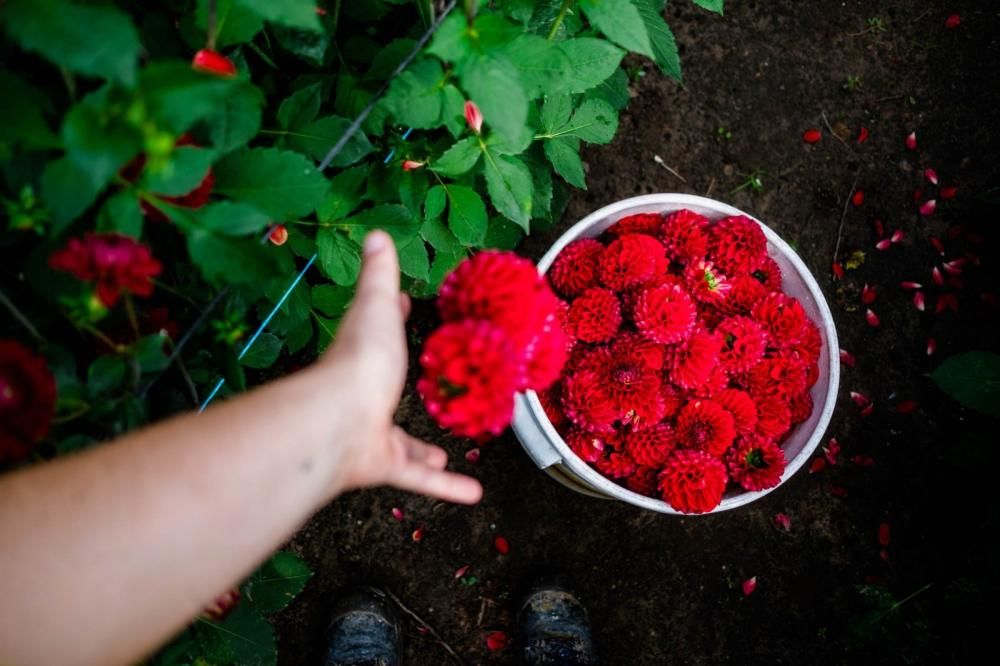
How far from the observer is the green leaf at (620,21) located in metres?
0.91

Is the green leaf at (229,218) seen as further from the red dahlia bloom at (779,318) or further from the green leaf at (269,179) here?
the red dahlia bloom at (779,318)

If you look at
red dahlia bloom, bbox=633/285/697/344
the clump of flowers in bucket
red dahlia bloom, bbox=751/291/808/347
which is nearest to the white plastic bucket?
the clump of flowers in bucket

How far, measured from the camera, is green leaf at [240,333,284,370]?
1204mm

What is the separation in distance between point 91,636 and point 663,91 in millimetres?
1897

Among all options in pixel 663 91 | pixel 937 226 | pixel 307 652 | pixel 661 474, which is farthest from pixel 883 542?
pixel 307 652

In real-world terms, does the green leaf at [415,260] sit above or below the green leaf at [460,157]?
below

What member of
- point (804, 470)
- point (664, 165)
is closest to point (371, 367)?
point (664, 165)

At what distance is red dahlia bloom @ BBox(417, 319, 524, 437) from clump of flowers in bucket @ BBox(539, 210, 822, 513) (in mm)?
588

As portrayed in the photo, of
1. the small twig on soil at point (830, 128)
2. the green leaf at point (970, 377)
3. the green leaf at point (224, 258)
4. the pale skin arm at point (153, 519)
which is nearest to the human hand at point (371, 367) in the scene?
the pale skin arm at point (153, 519)

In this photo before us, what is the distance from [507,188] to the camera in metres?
1.14

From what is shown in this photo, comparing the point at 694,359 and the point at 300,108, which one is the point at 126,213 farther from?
the point at 694,359

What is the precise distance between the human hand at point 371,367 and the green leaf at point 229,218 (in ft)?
0.51

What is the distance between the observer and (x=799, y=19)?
2115 mm

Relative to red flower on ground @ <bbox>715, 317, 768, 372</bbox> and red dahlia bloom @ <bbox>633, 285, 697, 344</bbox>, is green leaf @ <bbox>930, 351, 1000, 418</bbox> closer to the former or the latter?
red flower on ground @ <bbox>715, 317, 768, 372</bbox>
